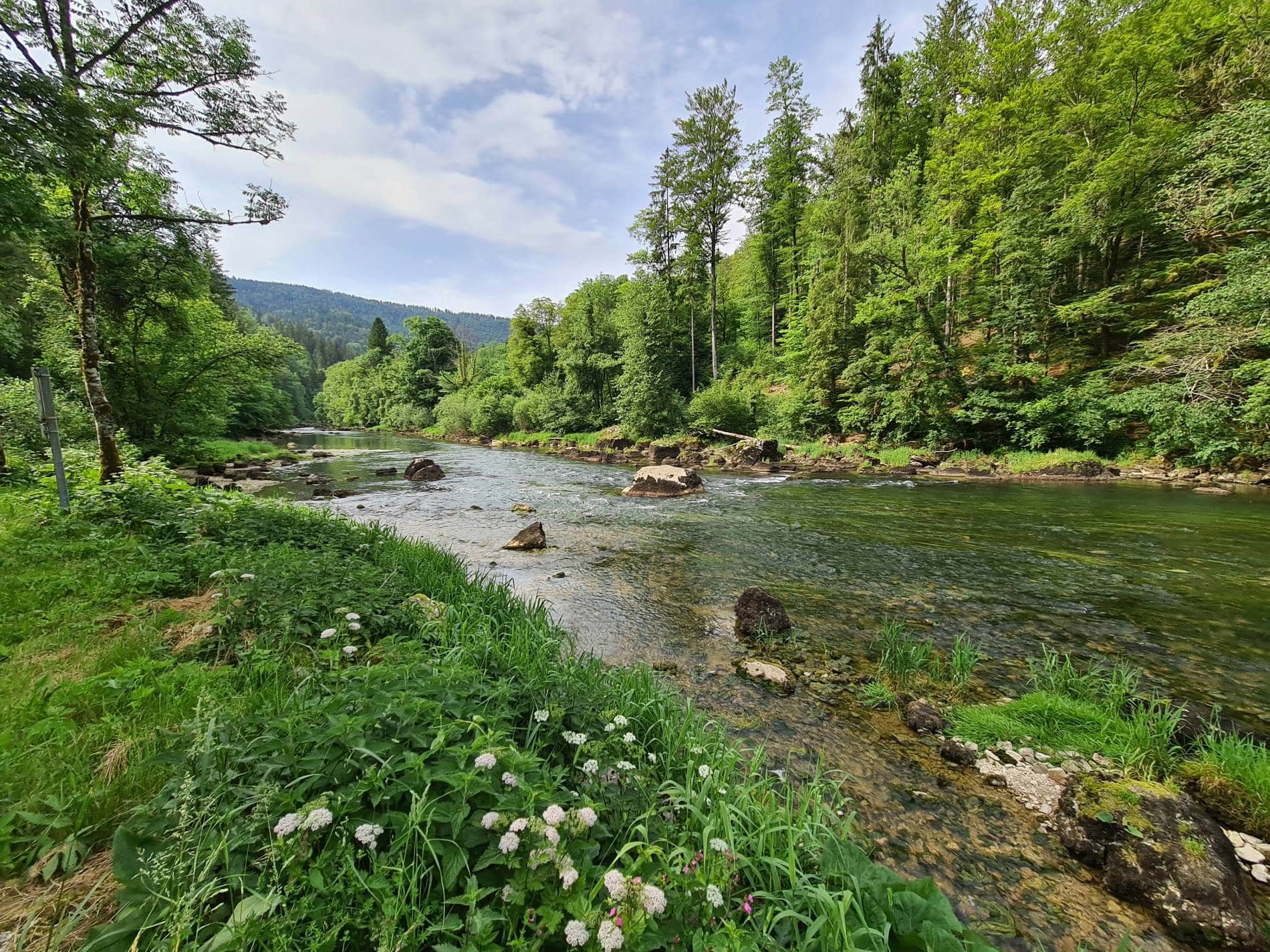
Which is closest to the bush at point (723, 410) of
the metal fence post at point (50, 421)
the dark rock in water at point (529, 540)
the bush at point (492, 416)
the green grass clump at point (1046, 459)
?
the green grass clump at point (1046, 459)

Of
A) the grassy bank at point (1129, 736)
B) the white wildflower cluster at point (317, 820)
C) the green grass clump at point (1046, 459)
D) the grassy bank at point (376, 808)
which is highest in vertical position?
the white wildflower cluster at point (317, 820)

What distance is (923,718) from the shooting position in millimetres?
4262

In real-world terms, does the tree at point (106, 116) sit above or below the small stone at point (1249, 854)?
above

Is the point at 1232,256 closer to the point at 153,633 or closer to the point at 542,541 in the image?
the point at 542,541

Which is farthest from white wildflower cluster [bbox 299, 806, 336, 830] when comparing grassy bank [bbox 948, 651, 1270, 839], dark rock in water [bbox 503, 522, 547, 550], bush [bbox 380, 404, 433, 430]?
bush [bbox 380, 404, 433, 430]

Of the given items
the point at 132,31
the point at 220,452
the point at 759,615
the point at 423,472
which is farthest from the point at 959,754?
the point at 220,452

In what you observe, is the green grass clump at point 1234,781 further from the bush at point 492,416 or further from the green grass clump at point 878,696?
the bush at point 492,416

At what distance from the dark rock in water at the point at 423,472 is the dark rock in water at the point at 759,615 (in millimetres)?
16979

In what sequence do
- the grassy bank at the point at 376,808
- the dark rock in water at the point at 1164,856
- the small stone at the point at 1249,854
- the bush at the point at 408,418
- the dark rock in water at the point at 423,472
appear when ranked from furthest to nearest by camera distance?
1. the bush at the point at 408,418
2. the dark rock in water at the point at 423,472
3. the small stone at the point at 1249,854
4. the dark rock in water at the point at 1164,856
5. the grassy bank at the point at 376,808

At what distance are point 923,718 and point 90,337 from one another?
13.3 m

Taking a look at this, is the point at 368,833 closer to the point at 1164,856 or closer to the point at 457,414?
the point at 1164,856

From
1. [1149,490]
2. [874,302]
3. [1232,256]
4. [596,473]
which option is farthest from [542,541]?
[1232,256]

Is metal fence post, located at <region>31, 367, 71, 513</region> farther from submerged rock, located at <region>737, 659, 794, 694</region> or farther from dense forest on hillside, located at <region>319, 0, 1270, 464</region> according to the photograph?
dense forest on hillside, located at <region>319, 0, 1270, 464</region>

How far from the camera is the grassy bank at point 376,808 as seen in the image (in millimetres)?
1411
